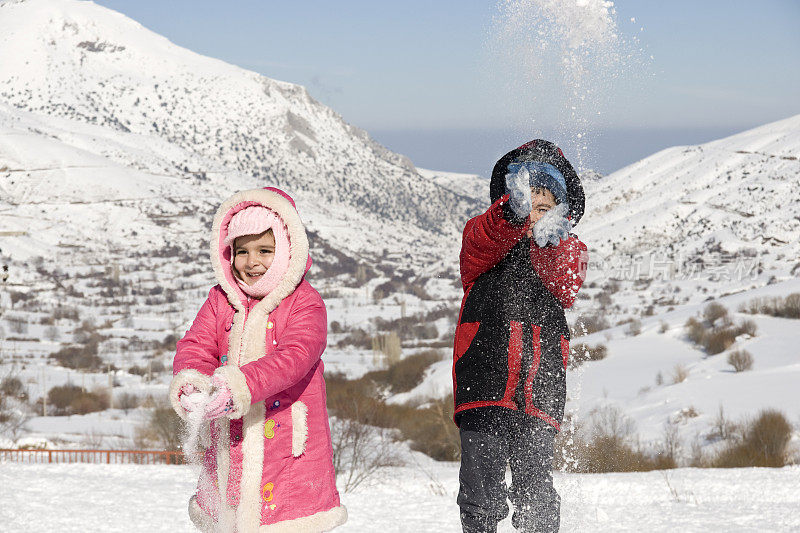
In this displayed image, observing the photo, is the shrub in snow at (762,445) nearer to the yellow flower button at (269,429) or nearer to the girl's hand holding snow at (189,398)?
the yellow flower button at (269,429)

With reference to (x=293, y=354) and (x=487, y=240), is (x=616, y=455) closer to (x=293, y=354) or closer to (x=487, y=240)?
(x=487, y=240)

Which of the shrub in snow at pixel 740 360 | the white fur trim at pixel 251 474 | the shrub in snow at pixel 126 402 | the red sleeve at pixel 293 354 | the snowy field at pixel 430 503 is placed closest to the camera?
the red sleeve at pixel 293 354

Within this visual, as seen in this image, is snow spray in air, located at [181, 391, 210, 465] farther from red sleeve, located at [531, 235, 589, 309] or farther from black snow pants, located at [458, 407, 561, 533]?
red sleeve, located at [531, 235, 589, 309]

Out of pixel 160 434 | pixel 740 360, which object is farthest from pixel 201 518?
pixel 160 434

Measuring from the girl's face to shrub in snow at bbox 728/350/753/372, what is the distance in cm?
3309

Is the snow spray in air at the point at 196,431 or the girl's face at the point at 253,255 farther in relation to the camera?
the girl's face at the point at 253,255

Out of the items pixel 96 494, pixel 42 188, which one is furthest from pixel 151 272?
pixel 96 494

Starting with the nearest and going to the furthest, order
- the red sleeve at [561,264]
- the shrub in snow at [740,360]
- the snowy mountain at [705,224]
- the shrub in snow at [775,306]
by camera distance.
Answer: the red sleeve at [561,264] → the shrub in snow at [740,360] → the shrub in snow at [775,306] → the snowy mountain at [705,224]

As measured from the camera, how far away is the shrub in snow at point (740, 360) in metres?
33.2

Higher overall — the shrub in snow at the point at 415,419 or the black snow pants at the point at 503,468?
the black snow pants at the point at 503,468

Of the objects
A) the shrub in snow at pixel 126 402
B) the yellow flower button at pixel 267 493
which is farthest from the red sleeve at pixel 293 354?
the shrub in snow at pixel 126 402

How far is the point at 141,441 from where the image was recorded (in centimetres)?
3784

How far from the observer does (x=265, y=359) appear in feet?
10.6

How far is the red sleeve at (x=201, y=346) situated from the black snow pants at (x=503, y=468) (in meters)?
1.14
